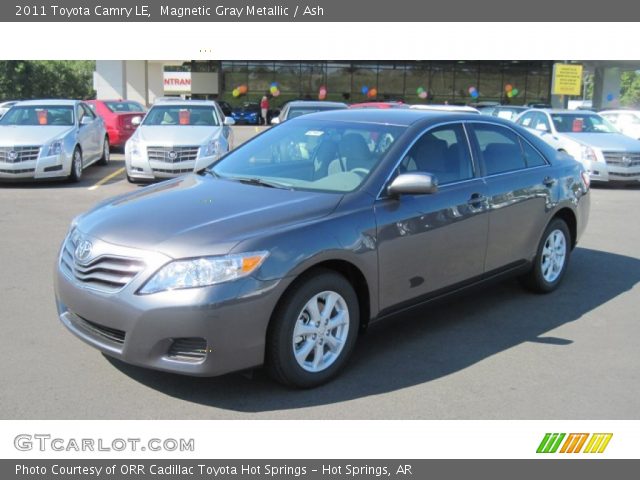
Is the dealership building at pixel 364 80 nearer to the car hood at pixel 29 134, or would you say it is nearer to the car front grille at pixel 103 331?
the car hood at pixel 29 134

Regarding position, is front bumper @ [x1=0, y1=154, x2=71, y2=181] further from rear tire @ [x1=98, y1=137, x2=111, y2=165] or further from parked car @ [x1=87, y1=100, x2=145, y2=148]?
parked car @ [x1=87, y1=100, x2=145, y2=148]

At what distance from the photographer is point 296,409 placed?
3.95 meters

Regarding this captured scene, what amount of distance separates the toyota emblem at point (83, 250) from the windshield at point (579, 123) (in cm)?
1330

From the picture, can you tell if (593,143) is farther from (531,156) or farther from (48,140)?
(48,140)

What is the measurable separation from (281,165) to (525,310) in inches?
96.4

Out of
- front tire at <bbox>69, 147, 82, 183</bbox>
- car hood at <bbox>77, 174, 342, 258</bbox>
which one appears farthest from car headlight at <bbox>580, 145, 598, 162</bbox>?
car hood at <bbox>77, 174, 342, 258</bbox>

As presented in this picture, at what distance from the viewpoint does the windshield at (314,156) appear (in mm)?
4824

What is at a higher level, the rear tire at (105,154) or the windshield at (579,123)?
the windshield at (579,123)

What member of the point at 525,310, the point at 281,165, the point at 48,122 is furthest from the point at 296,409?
the point at 48,122

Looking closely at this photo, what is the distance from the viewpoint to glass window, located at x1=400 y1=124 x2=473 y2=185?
4969mm

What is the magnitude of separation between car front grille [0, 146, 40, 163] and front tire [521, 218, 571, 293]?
979 cm

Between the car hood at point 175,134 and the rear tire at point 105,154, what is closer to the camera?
the car hood at point 175,134

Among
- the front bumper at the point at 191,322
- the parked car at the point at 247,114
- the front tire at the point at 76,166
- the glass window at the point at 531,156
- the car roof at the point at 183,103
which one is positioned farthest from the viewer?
the parked car at the point at 247,114

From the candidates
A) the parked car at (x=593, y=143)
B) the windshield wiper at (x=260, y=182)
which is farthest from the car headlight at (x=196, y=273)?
the parked car at (x=593, y=143)
